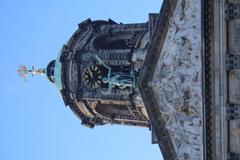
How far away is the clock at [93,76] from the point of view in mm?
43094

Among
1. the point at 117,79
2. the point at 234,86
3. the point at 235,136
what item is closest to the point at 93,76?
the point at 117,79

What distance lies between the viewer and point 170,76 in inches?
1356

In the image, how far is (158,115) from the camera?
117 feet

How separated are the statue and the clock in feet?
2.03

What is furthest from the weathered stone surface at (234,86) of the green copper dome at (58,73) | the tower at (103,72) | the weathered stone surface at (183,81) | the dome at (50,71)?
the dome at (50,71)

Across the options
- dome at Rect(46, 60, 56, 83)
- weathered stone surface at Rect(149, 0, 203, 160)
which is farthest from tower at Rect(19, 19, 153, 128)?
weathered stone surface at Rect(149, 0, 203, 160)

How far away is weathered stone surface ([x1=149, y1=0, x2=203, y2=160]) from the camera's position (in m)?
32.3

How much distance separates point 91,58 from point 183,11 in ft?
38.3

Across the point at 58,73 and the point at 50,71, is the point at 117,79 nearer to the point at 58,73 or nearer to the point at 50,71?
the point at 58,73

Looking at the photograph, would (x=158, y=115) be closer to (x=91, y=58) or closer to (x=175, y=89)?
(x=175, y=89)

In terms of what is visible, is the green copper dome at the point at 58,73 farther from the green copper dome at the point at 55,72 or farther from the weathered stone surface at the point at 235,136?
the weathered stone surface at the point at 235,136

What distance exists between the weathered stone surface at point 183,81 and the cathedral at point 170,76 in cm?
5

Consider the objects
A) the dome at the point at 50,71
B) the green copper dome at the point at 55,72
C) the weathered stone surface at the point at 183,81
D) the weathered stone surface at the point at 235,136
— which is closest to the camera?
the weathered stone surface at the point at 235,136

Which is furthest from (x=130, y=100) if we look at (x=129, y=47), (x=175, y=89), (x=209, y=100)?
(x=209, y=100)
